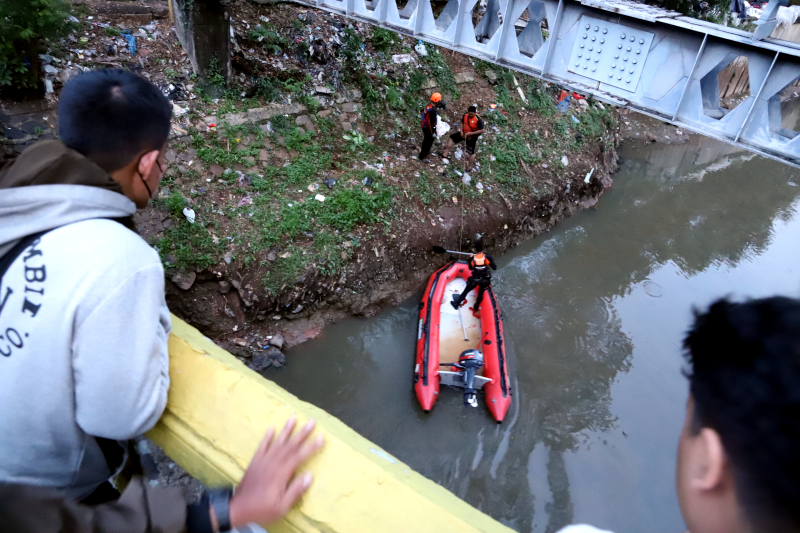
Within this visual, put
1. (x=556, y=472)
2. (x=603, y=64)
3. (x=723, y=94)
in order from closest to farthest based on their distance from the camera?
(x=603, y=64), (x=556, y=472), (x=723, y=94)

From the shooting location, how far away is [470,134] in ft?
24.5

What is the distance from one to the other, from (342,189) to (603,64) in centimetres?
365

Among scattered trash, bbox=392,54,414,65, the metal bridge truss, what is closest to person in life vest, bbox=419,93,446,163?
scattered trash, bbox=392,54,414,65

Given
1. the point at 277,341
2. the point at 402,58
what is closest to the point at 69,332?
the point at 277,341

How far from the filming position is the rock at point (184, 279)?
5.41 m

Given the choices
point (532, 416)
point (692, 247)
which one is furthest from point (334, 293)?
point (692, 247)

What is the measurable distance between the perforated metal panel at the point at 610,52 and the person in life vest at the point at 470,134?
3.12 m

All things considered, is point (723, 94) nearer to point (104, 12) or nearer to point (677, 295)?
point (677, 295)

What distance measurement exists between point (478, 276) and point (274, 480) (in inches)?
213

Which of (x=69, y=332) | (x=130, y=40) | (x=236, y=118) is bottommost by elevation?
(x=236, y=118)

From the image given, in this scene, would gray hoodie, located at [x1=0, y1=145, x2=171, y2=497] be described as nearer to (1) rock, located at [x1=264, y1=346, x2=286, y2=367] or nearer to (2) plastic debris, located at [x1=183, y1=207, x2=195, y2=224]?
(1) rock, located at [x1=264, y1=346, x2=286, y2=367]

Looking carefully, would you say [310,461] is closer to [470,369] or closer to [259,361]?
[470,369]

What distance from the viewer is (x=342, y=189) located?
21.9 feet

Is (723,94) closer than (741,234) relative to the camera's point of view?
No
